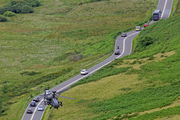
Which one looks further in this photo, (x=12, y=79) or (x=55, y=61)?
(x=55, y=61)

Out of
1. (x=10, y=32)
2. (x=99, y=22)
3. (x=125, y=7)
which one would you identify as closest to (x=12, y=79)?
(x=10, y=32)

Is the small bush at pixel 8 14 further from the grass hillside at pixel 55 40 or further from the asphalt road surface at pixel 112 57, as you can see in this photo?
the asphalt road surface at pixel 112 57

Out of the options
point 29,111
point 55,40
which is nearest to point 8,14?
point 55,40

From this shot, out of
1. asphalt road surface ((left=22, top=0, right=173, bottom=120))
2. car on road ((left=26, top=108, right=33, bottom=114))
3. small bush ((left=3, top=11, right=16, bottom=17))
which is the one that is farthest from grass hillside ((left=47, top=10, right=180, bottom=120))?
small bush ((left=3, top=11, right=16, bottom=17))

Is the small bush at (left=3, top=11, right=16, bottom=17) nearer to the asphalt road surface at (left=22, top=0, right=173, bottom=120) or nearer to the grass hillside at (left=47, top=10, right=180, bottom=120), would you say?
the asphalt road surface at (left=22, top=0, right=173, bottom=120)

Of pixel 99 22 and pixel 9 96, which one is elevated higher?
pixel 99 22

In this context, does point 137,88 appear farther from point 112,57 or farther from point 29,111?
point 112,57

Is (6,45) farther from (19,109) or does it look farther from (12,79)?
(19,109)
